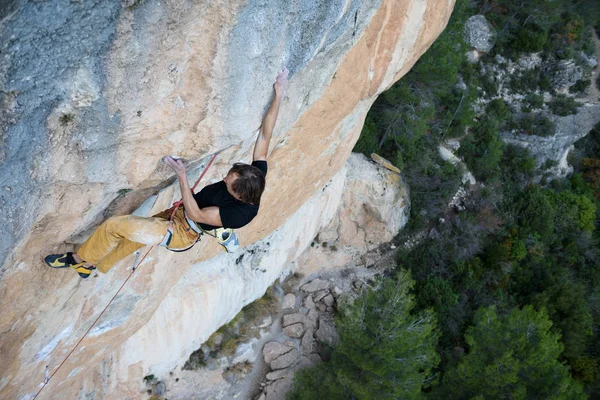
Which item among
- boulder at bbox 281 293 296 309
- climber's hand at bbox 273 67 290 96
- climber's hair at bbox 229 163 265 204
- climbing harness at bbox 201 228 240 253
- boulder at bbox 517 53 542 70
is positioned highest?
climber's hand at bbox 273 67 290 96

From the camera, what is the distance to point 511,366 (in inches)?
375

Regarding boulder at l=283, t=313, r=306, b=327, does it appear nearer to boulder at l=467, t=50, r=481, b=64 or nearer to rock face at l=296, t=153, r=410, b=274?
→ rock face at l=296, t=153, r=410, b=274

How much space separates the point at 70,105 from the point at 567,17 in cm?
2078

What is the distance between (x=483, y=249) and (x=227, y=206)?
39.3 ft

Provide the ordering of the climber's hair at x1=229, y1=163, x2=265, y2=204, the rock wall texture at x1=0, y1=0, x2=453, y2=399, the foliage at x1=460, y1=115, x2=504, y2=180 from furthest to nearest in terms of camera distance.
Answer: the foliage at x1=460, y1=115, x2=504, y2=180 < the climber's hair at x1=229, y1=163, x2=265, y2=204 < the rock wall texture at x1=0, y1=0, x2=453, y2=399

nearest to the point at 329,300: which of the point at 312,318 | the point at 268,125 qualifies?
the point at 312,318

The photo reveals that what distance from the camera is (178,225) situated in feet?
12.1

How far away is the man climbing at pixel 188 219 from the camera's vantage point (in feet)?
10.5

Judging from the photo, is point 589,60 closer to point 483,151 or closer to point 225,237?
point 483,151

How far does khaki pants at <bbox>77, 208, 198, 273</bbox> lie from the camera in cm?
354

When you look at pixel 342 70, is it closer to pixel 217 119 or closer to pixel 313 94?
pixel 313 94

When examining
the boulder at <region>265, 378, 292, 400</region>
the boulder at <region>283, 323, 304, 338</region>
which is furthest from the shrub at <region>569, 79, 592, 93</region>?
the boulder at <region>265, 378, 292, 400</region>

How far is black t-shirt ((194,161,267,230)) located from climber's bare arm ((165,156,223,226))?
67mm

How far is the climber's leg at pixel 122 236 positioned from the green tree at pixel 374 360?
6.62 meters
